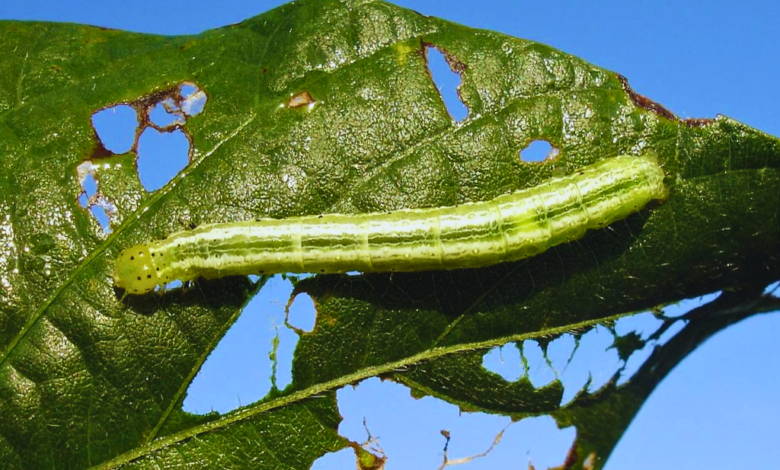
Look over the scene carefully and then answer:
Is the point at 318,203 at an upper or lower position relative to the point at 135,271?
upper

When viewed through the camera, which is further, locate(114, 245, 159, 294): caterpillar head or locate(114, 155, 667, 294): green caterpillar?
locate(114, 155, 667, 294): green caterpillar

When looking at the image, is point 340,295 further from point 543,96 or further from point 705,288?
point 705,288

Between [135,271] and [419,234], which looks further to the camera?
[419,234]

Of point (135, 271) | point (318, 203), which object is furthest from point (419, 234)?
point (135, 271)

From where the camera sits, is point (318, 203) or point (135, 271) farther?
point (318, 203)

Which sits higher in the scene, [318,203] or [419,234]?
[318,203]

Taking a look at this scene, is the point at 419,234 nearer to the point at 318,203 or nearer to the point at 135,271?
the point at 318,203
